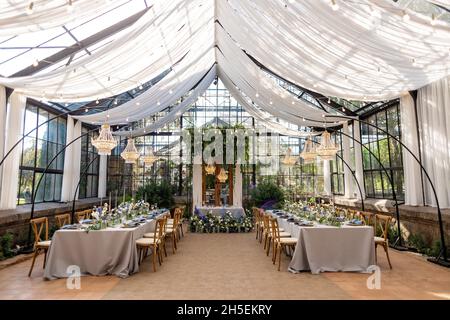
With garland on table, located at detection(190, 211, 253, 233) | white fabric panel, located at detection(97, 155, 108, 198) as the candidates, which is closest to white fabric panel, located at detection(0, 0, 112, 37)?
garland on table, located at detection(190, 211, 253, 233)

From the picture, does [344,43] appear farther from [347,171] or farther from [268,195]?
[268,195]

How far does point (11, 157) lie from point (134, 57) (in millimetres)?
3678

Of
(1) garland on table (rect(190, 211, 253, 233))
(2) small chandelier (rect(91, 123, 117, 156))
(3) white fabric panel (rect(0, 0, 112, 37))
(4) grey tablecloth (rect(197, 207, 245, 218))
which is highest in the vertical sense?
(3) white fabric panel (rect(0, 0, 112, 37))

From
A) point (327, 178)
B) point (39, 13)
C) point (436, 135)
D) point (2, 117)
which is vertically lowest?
point (327, 178)

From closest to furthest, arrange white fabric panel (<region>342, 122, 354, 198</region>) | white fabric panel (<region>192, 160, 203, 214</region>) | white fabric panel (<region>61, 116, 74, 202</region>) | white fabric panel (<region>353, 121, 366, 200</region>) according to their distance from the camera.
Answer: white fabric panel (<region>61, 116, 74, 202</region>), white fabric panel (<region>353, 121, 366, 200</region>), white fabric panel (<region>342, 122, 354, 198</region>), white fabric panel (<region>192, 160, 203, 214</region>)

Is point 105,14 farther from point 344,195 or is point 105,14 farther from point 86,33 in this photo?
point 344,195

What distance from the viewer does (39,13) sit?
356 centimetres

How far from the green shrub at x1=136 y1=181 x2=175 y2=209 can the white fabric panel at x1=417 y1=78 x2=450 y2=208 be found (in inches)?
339

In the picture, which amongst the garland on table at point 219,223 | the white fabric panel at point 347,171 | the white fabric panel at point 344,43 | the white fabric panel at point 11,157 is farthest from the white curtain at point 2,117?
the white fabric panel at point 347,171

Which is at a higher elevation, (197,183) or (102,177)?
(102,177)

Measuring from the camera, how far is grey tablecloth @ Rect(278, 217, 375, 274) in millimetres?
4953

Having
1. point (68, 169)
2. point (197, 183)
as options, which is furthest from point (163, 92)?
point (68, 169)

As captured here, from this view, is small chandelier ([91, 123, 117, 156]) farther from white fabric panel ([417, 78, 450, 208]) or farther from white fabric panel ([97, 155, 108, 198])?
white fabric panel ([97, 155, 108, 198])

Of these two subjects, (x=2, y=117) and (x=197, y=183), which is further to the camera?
(x=197, y=183)
